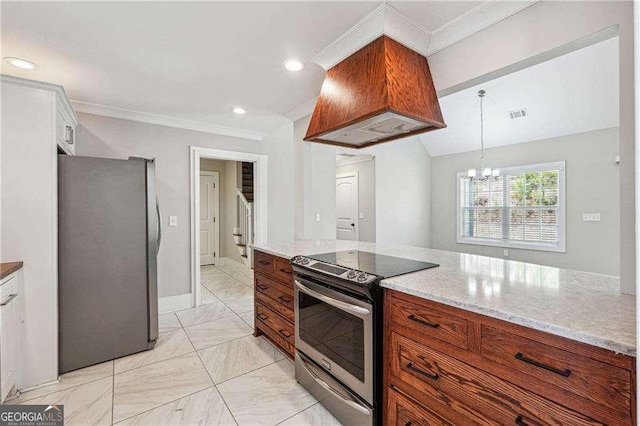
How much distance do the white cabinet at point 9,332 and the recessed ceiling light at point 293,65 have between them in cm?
238

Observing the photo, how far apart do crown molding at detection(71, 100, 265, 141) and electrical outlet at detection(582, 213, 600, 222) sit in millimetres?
5237

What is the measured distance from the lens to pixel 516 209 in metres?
5.46

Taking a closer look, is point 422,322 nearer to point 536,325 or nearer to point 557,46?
point 536,325

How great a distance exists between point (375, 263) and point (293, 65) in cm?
168

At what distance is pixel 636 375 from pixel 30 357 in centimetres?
324

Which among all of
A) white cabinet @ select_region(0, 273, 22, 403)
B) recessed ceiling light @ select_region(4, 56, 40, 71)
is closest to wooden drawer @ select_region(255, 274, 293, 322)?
white cabinet @ select_region(0, 273, 22, 403)

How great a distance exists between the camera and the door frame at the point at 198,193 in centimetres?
375

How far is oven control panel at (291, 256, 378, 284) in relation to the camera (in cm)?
151

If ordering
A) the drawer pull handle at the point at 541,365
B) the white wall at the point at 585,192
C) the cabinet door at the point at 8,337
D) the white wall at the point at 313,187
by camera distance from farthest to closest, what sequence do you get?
1. the white wall at the point at 585,192
2. the white wall at the point at 313,187
3. the cabinet door at the point at 8,337
4. the drawer pull handle at the point at 541,365

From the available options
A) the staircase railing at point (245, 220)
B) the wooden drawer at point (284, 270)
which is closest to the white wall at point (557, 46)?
the wooden drawer at point (284, 270)

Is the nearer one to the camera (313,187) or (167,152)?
(313,187)

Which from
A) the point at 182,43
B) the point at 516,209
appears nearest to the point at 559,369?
the point at 182,43

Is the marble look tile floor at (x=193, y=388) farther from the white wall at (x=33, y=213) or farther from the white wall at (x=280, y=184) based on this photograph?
Result: the white wall at (x=280, y=184)

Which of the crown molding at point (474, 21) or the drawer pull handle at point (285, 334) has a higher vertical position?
the crown molding at point (474, 21)
